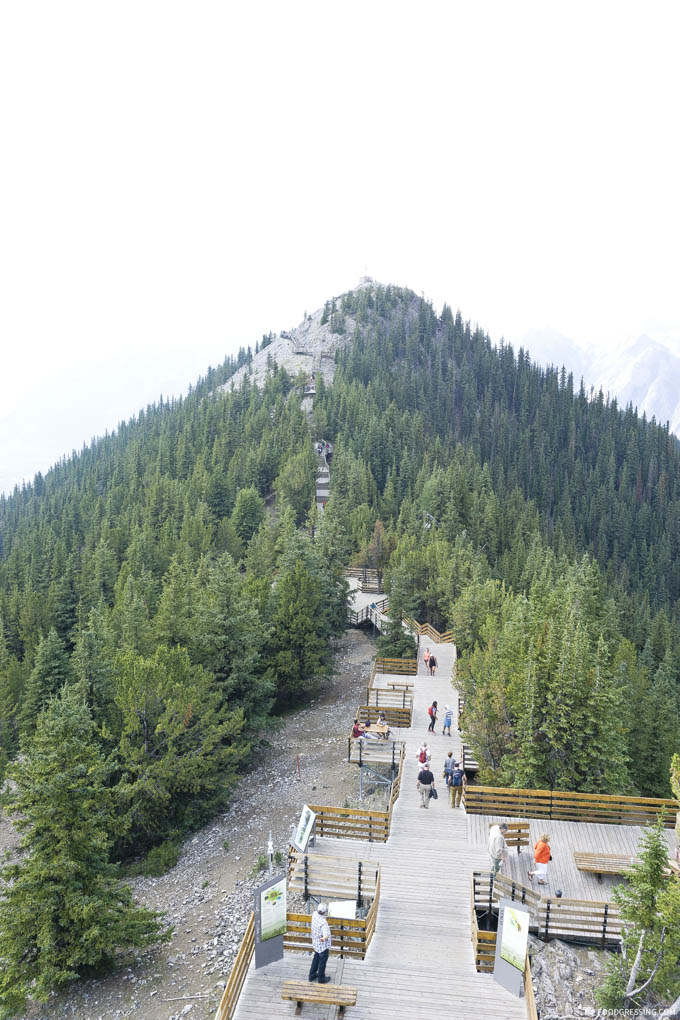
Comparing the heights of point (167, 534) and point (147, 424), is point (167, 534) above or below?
below

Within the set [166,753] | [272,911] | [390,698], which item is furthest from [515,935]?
[166,753]

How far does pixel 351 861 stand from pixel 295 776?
1455cm

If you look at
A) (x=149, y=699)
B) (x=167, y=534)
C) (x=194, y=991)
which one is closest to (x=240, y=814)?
(x=149, y=699)

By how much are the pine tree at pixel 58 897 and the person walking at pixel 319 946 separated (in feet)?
24.2

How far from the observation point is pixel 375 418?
393 feet

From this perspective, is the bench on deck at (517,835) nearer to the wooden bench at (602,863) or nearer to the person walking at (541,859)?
the person walking at (541,859)

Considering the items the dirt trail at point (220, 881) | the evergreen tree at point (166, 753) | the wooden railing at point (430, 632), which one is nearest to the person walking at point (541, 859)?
the dirt trail at point (220, 881)

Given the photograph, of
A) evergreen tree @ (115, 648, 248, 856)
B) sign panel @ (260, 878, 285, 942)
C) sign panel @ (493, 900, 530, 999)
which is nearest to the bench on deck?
sign panel @ (493, 900, 530, 999)

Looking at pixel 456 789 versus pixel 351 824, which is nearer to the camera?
pixel 351 824

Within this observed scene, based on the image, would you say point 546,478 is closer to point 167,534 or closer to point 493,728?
point 167,534

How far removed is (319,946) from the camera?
1371 cm

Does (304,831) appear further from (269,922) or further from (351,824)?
(269,922)

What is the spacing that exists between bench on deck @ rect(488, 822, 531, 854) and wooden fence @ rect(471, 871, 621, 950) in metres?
1.93

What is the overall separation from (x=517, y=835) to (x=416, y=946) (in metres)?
5.12
